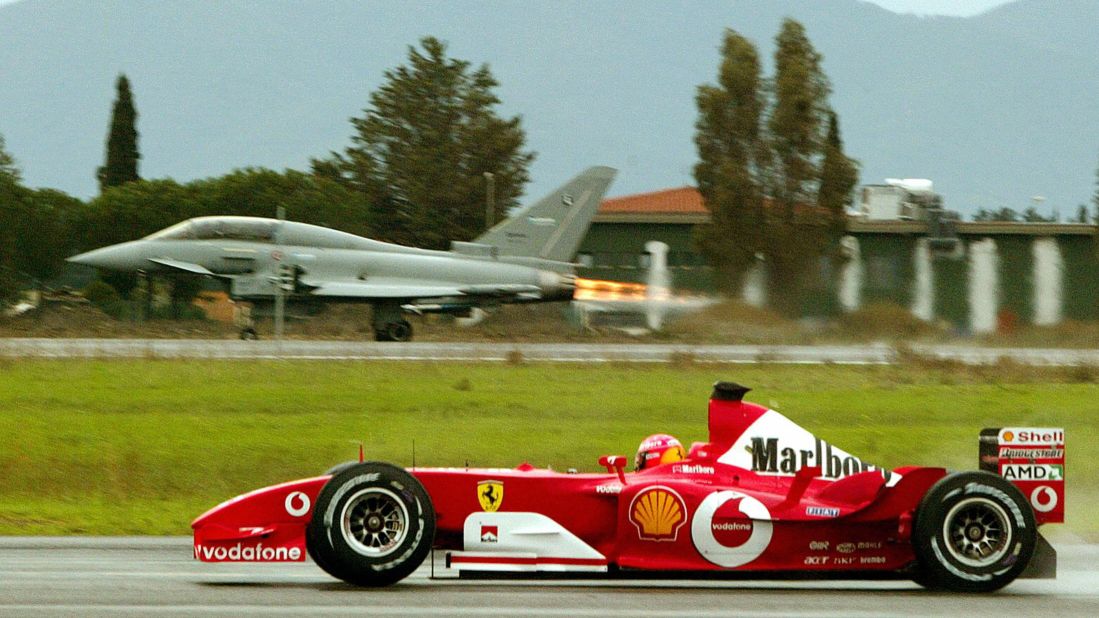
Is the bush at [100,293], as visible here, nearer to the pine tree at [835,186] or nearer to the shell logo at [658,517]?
the pine tree at [835,186]

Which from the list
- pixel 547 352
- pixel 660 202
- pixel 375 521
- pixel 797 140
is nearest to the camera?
pixel 375 521

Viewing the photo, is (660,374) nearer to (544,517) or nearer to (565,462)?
(565,462)

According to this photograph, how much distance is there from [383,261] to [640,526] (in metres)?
31.8

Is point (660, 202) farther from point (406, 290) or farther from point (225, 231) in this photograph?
point (225, 231)

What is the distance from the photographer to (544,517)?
8531 mm

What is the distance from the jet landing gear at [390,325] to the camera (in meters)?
38.7

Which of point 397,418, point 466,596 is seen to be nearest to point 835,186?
point 397,418

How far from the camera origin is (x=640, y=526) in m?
8.48

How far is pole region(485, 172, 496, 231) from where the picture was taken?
192ft

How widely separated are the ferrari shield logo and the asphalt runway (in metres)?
0.48

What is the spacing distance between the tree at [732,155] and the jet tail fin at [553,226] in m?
4.74

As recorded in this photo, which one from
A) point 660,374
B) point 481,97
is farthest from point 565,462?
point 481,97

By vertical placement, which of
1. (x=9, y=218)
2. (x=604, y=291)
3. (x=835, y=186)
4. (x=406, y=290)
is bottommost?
Result: (x=406, y=290)

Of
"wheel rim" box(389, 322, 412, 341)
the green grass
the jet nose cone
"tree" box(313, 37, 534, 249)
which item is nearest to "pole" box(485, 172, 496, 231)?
"tree" box(313, 37, 534, 249)
